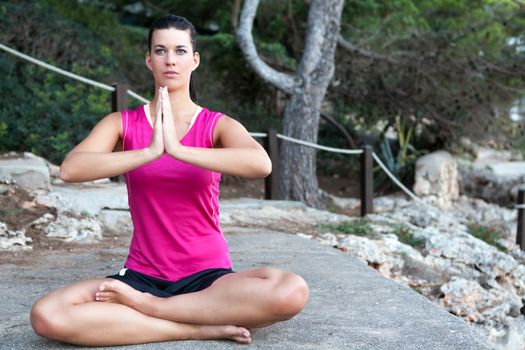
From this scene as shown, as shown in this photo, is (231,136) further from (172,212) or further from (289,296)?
(289,296)

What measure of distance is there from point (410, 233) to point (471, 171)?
581 centimetres

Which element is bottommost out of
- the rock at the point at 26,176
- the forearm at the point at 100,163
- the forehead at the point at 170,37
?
the rock at the point at 26,176

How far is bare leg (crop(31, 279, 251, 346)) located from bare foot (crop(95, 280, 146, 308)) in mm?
28

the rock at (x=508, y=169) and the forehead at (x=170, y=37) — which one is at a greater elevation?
the forehead at (x=170, y=37)

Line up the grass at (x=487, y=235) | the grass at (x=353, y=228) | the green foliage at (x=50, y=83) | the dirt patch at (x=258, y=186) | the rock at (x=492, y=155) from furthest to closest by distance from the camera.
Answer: the rock at (x=492, y=155), the dirt patch at (x=258, y=186), the green foliage at (x=50, y=83), the grass at (x=487, y=235), the grass at (x=353, y=228)

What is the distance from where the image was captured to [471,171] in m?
12.0

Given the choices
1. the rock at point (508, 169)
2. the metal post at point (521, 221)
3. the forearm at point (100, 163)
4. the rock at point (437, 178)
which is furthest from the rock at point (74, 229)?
the rock at point (508, 169)

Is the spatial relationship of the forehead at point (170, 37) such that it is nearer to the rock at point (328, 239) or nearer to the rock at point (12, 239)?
the rock at point (12, 239)

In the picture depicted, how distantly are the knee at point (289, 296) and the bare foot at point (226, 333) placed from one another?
0.48ft

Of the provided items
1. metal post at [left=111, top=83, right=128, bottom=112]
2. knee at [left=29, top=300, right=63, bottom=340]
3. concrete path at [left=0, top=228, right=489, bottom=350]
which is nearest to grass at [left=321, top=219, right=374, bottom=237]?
concrete path at [left=0, top=228, right=489, bottom=350]

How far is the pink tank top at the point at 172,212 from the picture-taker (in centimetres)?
291

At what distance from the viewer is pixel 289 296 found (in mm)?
2760

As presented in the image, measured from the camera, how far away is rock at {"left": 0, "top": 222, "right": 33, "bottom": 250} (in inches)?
196

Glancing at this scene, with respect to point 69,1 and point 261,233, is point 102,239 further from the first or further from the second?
point 69,1
